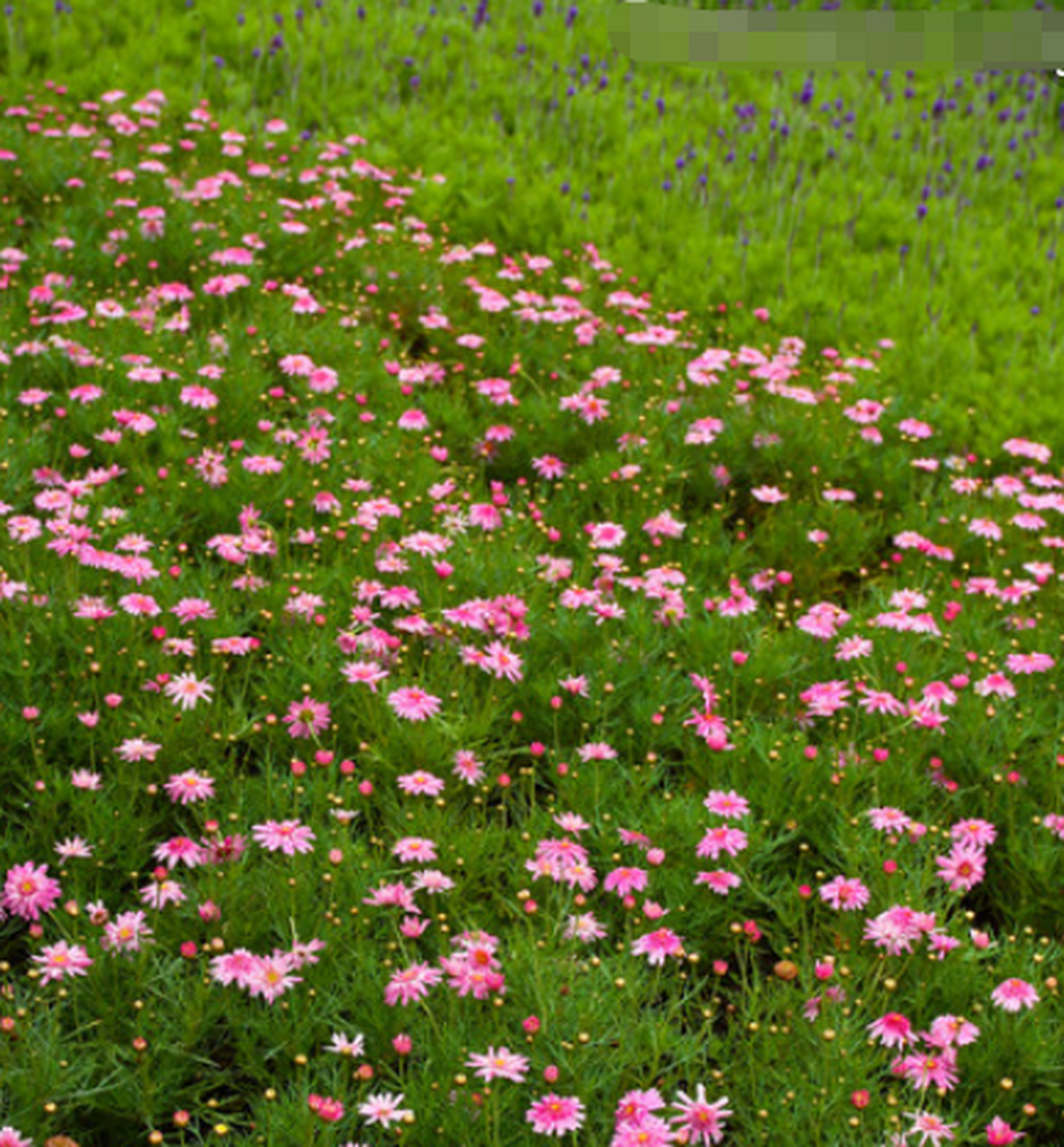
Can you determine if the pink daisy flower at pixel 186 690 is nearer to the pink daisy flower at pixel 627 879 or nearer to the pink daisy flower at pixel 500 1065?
the pink daisy flower at pixel 627 879

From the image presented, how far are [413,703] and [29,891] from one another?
983 mm

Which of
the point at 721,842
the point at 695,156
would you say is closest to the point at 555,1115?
the point at 721,842

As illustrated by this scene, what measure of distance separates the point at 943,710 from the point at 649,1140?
187cm

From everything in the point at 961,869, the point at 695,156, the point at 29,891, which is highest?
the point at 695,156

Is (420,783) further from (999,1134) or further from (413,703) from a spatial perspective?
(999,1134)

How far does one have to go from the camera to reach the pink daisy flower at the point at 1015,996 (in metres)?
2.71

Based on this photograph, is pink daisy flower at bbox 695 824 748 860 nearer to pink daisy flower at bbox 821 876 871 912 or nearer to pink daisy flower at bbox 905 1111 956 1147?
pink daisy flower at bbox 821 876 871 912

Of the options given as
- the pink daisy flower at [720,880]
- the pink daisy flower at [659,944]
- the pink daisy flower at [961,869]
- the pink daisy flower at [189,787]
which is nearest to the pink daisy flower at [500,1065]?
the pink daisy flower at [659,944]

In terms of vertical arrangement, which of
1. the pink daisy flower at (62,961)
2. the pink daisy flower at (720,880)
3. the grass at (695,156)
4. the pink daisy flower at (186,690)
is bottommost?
the pink daisy flower at (62,961)

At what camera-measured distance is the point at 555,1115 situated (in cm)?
237

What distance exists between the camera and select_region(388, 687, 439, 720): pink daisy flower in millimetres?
3260

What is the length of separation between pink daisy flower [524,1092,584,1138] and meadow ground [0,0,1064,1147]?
0.01 m

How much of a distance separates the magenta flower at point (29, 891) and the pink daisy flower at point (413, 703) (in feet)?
2.92

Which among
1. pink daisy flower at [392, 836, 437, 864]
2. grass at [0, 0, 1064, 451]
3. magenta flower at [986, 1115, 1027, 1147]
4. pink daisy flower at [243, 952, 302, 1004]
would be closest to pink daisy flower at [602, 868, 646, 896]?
pink daisy flower at [392, 836, 437, 864]
